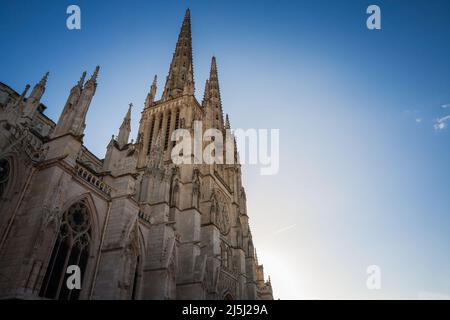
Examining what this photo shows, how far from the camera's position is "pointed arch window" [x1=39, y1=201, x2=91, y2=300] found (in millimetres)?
11195

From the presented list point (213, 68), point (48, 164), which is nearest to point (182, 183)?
point (48, 164)

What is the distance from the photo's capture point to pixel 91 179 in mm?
14141

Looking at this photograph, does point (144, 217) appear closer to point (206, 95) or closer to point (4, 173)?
point (4, 173)

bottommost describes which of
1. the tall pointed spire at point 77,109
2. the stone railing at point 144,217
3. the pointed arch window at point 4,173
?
the pointed arch window at point 4,173

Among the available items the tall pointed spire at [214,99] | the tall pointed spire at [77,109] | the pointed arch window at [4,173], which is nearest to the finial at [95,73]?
the tall pointed spire at [77,109]

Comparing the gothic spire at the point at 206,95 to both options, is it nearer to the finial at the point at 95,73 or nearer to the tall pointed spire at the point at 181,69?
the tall pointed spire at the point at 181,69

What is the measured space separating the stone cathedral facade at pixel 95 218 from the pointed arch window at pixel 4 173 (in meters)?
0.03

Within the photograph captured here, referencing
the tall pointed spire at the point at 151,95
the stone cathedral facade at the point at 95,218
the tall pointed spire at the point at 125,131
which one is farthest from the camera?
the tall pointed spire at the point at 151,95

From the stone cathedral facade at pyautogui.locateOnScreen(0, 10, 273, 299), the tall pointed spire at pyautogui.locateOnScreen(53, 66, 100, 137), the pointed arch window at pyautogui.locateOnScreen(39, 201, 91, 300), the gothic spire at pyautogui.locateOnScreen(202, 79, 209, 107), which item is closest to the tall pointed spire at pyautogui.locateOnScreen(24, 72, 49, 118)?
the stone cathedral facade at pyautogui.locateOnScreen(0, 10, 273, 299)

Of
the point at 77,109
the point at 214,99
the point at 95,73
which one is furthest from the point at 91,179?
the point at 214,99

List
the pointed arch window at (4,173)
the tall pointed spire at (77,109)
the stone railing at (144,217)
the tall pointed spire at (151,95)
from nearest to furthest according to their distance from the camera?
1. the pointed arch window at (4,173)
2. the tall pointed spire at (77,109)
3. the stone railing at (144,217)
4. the tall pointed spire at (151,95)

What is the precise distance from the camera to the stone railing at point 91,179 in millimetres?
13520

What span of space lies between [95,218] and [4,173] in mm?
3953
